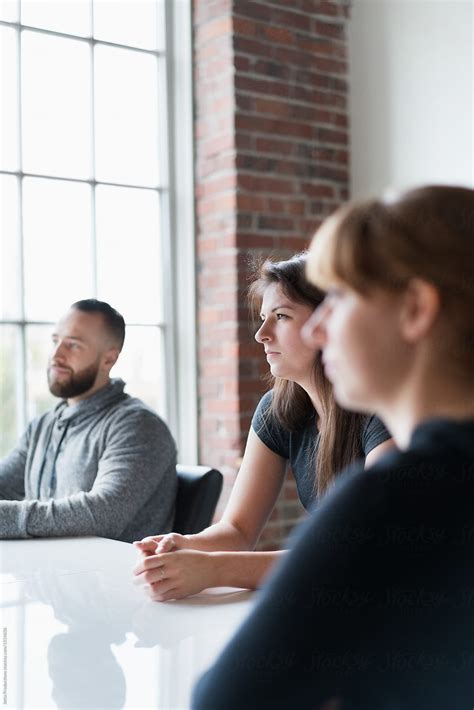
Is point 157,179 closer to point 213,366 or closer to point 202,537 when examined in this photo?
point 213,366

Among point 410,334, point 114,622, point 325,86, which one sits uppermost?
point 325,86

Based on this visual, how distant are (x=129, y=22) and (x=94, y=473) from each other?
1956mm

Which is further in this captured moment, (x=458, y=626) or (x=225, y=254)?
(x=225, y=254)

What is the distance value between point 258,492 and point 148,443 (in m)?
0.57

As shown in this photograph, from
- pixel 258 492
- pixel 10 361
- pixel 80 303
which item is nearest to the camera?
pixel 258 492

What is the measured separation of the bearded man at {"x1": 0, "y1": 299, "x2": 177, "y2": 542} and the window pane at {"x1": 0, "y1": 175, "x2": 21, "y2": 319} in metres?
0.50

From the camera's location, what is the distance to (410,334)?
0.77m

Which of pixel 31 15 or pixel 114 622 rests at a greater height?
pixel 31 15

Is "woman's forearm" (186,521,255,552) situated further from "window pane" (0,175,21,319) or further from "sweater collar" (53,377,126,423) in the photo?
"window pane" (0,175,21,319)

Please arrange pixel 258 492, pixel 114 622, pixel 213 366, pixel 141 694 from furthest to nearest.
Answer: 1. pixel 213 366
2. pixel 258 492
3. pixel 114 622
4. pixel 141 694

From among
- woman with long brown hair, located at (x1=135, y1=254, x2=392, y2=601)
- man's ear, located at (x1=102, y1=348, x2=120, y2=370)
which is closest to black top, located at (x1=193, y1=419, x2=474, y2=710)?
woman with long brown hair, located at (x1=135, y1=254, x2=392, y2=601)

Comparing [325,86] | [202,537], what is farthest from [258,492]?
[325,86]

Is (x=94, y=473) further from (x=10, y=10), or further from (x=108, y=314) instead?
(x=10, y=10)

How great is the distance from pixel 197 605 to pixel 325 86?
9.13 ft
